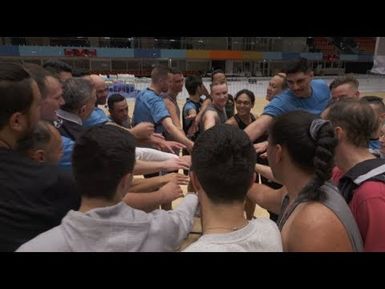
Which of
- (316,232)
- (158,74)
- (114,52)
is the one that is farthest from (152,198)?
(114,52)

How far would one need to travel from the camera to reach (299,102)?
124 inches

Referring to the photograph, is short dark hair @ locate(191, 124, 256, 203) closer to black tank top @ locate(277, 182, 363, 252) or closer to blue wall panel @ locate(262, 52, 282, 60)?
black tank top @ locate(277, 182, 363, 252)

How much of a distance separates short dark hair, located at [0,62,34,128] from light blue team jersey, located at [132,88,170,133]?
2317 millimetres

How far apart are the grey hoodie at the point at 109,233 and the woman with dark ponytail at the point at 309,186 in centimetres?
43

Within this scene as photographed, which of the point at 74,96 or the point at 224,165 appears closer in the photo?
the point at 224,165

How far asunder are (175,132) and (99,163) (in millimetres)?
2346

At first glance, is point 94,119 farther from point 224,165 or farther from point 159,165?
point 224,165

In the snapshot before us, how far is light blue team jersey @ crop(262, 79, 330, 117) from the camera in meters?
3.10

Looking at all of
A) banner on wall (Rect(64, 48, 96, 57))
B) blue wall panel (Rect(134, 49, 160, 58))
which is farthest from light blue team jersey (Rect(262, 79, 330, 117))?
blue wall panel (Rect(134, 49, 160, 58))

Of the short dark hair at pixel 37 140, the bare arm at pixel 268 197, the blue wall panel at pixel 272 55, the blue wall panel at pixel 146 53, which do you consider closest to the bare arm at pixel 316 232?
the bare arm at pixel 268 197

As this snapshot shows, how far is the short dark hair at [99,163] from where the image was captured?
3.98 feet

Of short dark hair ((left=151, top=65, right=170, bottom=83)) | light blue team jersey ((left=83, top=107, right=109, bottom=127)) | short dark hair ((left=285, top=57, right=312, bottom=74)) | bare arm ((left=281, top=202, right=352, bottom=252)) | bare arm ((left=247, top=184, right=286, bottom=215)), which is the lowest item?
bare arm ((left=247, top=184, right=286, bottom=215))

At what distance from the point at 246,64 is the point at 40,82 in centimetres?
2705

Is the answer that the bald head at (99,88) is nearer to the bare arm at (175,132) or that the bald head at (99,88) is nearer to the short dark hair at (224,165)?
the bare arm at (175,132)
